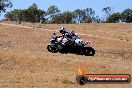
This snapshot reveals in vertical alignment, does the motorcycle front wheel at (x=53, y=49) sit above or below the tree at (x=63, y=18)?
above

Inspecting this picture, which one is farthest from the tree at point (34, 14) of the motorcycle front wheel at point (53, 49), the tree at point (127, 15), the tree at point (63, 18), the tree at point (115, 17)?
the motorcycle front wheel at point (53, 49)

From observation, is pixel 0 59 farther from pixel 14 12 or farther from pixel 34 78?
pixel 14 12

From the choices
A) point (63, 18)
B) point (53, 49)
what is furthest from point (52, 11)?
point (53, 49)

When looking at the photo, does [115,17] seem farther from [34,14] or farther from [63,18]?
[34,14]

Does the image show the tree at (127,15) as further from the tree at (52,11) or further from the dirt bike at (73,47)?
the dirt bike at (73,47)

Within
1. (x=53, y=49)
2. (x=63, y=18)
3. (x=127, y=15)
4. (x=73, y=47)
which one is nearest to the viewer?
Result: (x=73, y=47)

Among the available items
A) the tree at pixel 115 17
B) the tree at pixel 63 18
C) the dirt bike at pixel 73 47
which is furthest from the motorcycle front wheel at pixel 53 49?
the tree at pixel 115 17

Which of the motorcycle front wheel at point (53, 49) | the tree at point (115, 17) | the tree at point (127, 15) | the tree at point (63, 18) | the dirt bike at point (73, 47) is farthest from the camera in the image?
the tree at point (127, 15)

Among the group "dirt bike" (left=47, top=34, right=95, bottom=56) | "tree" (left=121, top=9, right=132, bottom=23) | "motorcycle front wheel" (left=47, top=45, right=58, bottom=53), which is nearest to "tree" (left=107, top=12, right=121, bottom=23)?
"tree" (left=121, top=9, right=132, bottom=23)

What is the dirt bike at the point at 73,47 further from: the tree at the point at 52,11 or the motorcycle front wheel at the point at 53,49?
the tree at the point at 52,11

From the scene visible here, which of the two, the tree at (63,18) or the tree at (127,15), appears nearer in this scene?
the tree at (63,18)

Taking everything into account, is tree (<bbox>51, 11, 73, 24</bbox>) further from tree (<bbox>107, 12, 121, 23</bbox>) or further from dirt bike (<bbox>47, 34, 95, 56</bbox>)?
dirt bike (<bbox>47, 34, 95, 56</bbox>)

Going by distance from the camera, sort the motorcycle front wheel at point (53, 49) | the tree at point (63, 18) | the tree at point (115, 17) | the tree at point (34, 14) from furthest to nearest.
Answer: the tree at point (63, 18) < the tree at point (115, 17) < the tree at point (34, 14) < the motorcycle front wheel at point (53, 49)

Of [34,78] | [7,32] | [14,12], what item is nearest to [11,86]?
[34,78]
